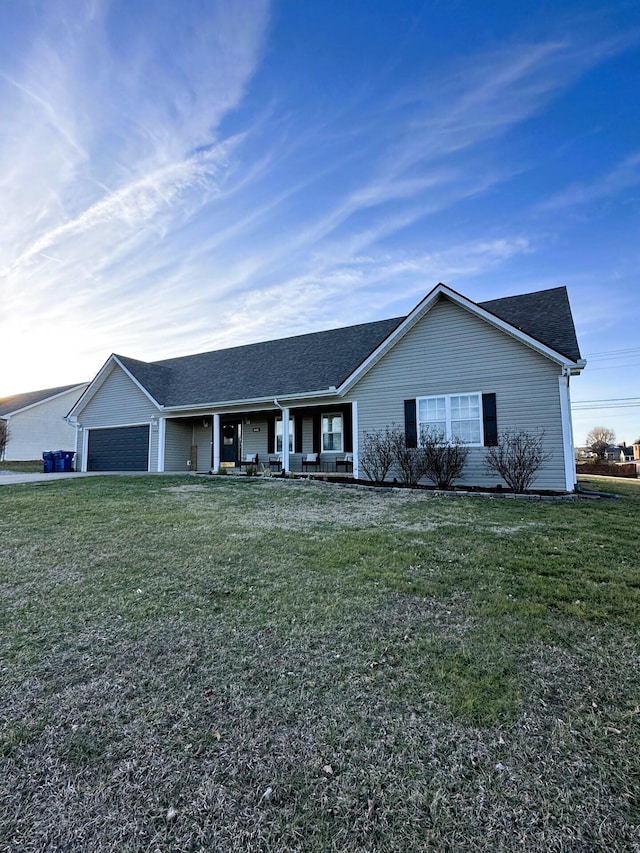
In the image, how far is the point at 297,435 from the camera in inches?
671

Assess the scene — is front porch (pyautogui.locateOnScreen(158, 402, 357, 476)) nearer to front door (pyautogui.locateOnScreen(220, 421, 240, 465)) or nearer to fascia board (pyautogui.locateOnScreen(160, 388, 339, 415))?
front door (pyautogui.locateOnScreen(220, 421, 240, 465))

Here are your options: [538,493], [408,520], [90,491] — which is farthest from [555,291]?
[90,491]

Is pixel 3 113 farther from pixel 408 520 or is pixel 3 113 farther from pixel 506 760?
pixel 506 760

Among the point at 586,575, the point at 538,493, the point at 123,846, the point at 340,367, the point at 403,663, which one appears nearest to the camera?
the point at 123,846

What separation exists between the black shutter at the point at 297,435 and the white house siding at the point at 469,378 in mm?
3351

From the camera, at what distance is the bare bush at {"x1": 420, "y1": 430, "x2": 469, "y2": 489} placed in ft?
39.0

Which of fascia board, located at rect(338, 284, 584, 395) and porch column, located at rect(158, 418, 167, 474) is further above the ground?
fascia board, located at rect(338, 284, 584, 395)

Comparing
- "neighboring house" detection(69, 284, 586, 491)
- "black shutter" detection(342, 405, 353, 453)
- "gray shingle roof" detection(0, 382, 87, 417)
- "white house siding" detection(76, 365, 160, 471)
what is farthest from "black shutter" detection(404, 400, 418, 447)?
"gray shingle roof" detection(0, 382, 87, 417)

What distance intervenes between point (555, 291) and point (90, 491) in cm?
1573

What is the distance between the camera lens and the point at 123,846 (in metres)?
1.89

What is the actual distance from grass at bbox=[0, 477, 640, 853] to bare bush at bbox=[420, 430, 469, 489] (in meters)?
5.92

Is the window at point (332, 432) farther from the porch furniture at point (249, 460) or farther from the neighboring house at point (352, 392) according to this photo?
the porch furniture at point (249, 460)

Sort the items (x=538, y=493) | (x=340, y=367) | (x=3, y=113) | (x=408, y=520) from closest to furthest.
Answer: (x=408, y=520) → (x=3, y=113) → (x=538, y=493) → (x=340, y=367)

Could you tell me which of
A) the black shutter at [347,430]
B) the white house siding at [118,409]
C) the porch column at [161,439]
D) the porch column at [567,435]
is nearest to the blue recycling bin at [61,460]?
the white house siding at [118,409]
